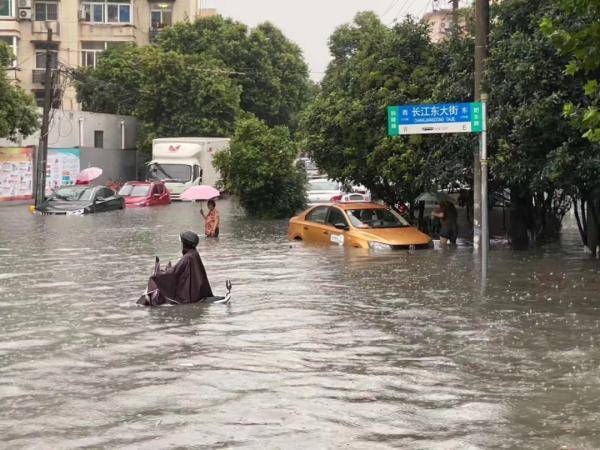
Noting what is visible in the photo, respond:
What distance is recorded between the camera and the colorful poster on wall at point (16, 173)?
46688 millimetres

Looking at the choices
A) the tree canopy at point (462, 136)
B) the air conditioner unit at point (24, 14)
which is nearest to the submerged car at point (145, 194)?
the tree canopy at point (462, 136)

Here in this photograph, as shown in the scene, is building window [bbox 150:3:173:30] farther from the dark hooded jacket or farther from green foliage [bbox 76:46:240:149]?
the dark hooded jacket

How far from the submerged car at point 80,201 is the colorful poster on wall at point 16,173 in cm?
689

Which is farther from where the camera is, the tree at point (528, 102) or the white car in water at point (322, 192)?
the white car in water at point (322, 192)

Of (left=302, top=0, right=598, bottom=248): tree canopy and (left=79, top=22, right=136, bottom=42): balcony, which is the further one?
(left=79, top=22, right=136, bottom=42): balcony

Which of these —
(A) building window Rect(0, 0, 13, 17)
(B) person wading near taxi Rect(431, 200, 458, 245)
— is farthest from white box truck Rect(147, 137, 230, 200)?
(B) person wading near taxi Rect(431, 200, 458, 245)

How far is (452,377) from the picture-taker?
9109 mm

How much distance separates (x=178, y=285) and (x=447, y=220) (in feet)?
36.5

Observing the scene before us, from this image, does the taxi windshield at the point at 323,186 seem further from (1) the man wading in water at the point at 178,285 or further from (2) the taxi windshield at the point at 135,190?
(1) the man wading in water at the point at 178,285

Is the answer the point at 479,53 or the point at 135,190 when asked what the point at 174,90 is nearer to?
the point at 135,190

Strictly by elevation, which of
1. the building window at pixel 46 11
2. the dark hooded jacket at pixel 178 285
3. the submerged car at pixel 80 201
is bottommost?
the dark hooded jacket at pixel 178 285

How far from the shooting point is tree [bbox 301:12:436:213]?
902 inches

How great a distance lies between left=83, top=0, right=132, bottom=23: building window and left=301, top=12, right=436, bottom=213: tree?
4193cm

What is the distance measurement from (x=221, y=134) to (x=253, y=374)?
50.4 metres
